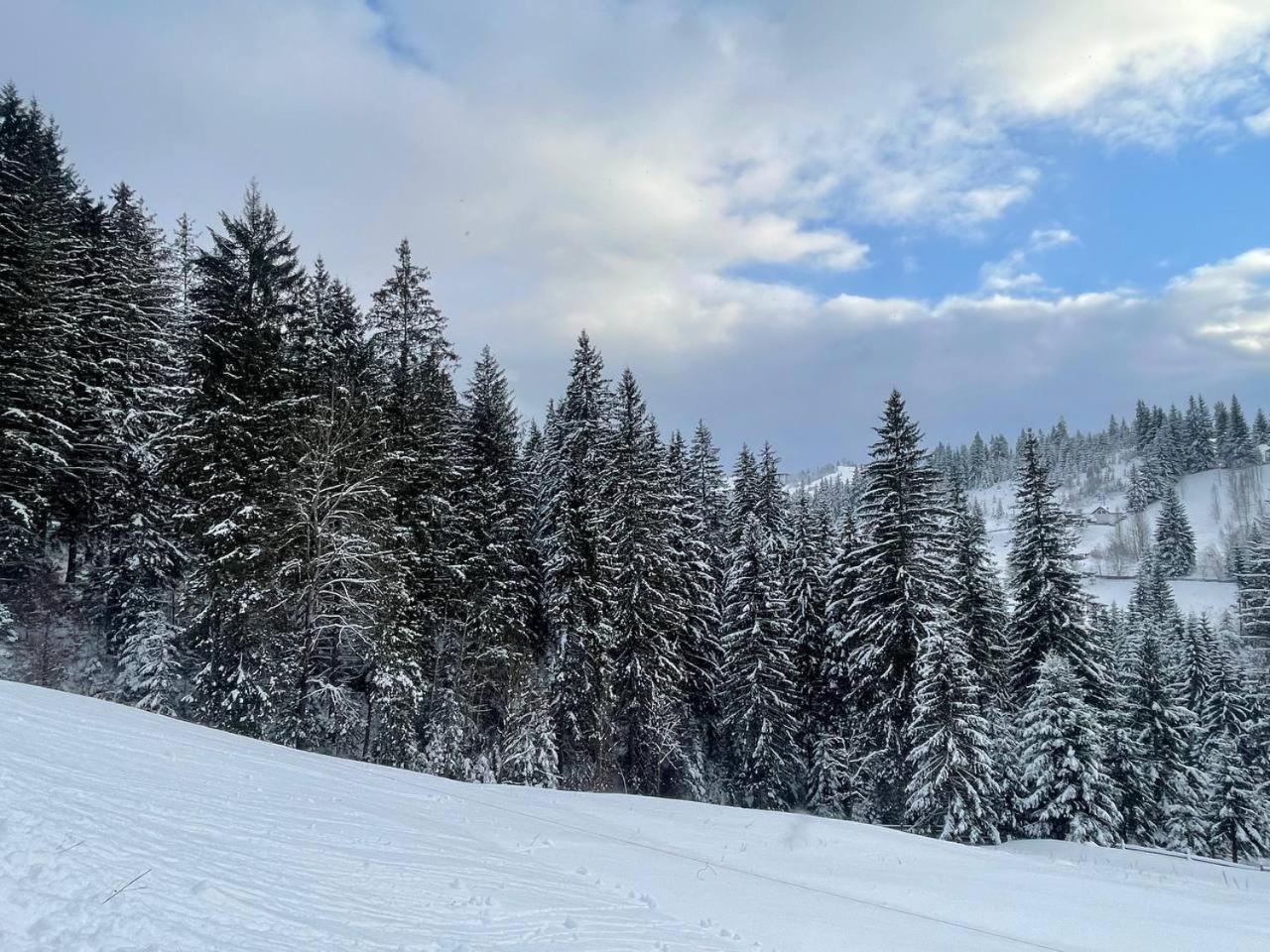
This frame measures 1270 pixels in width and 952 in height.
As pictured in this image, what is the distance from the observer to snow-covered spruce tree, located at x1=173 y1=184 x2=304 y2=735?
20.8 metres

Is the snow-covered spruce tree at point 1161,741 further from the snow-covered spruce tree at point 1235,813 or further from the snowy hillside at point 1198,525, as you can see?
the snowy hillside at point 1198,525

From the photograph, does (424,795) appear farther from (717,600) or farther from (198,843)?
(717,600)

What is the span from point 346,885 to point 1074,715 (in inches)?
1192

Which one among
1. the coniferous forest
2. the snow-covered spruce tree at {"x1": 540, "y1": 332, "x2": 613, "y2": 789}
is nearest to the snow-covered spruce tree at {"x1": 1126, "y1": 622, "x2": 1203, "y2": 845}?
the coniferous forest

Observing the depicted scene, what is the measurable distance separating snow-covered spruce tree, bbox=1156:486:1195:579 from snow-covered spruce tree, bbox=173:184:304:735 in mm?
129573

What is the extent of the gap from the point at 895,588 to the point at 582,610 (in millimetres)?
12618

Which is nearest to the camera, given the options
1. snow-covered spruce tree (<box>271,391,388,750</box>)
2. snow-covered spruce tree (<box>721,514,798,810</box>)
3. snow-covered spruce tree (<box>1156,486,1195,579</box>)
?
snow-covered spruce tree (<box>271,391,388,750</box>)

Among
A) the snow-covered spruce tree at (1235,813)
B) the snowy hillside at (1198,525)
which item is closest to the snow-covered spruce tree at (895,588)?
the snow-covered spruce tree at (1235,813)

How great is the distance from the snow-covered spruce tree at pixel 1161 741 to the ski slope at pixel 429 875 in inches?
1044

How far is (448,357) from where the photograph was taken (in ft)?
89.4

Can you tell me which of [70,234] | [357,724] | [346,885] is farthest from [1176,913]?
[70,234]

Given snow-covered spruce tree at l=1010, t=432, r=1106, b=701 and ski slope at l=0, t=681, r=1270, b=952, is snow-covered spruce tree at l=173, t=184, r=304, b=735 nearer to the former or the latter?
ski slope at l=0, t=681, r=1270, b=952

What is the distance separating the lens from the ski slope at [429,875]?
5.83 metres

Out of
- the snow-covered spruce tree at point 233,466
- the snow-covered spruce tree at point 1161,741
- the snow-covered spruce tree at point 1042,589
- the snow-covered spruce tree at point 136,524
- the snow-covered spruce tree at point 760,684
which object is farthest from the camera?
the snow-covered spruce tree at point 1161,741
